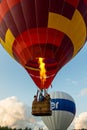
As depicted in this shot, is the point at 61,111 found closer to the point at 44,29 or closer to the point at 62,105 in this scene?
the point at 62,105

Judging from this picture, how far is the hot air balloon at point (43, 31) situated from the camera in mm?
19625

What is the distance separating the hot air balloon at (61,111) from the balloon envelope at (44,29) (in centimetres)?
1920

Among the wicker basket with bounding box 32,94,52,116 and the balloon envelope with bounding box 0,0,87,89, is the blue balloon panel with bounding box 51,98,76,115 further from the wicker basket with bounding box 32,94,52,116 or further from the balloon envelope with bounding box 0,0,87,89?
the wicker basket with bounding box 32,94,52,116

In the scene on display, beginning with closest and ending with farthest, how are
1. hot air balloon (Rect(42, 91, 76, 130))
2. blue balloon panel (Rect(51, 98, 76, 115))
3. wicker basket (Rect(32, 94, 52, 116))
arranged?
wicker basket (Rect(32, 94, 52, 116)), blue balloon panel (Rect(51, 98, 76, 115)), hot air balloon (Rect(42, 91, 76, 130))

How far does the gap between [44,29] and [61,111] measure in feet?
70.3

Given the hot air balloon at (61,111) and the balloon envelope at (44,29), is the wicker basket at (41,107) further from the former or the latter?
the hot air balloon at (61,111)

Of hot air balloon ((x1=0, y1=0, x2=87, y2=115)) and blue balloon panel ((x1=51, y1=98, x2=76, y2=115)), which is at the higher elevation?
hot air balloon ((x1=0, y1=0, x2=87, y2=115))

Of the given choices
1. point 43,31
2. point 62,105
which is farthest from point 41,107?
point 62,105

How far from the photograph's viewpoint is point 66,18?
19938 mm

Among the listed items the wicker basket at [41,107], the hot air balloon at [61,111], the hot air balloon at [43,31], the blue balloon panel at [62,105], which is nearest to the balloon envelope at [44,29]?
the hot air balloon at [43,31]

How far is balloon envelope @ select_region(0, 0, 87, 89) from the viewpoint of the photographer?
773 inches

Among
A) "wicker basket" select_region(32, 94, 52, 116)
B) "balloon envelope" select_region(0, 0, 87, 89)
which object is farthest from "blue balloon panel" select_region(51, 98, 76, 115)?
"wicker basket" select_region(32, 94, 52, 116)

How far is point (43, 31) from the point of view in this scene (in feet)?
65.0

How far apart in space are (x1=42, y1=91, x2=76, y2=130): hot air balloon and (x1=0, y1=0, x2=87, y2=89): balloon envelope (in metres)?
19.2
